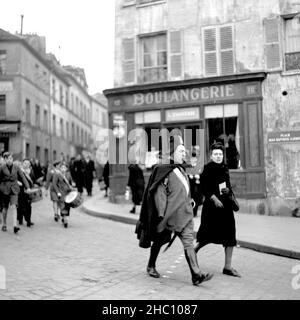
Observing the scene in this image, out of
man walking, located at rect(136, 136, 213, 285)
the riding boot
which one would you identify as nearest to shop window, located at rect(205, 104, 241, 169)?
man walking, located at rect(136, 136, 213, 285)

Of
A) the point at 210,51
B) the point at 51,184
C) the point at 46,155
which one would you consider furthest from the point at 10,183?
the point at 46,155

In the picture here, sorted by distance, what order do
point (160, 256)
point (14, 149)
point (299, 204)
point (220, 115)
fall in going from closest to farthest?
point (160, 256) < point (299, 204) < point (220, 115) < point (14, 149)

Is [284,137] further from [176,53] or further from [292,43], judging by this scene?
[176,53]

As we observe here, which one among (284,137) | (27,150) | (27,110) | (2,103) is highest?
(2,103)

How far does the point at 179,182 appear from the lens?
5.58 meters

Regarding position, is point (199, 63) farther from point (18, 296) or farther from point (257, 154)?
point (18, 296)

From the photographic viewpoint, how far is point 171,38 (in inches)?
598

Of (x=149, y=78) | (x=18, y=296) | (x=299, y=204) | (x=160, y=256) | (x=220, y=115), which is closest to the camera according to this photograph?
(x=18, y=296)

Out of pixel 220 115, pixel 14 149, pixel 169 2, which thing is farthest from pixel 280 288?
pixel 14 149

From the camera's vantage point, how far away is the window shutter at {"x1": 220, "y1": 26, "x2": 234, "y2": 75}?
14.4m

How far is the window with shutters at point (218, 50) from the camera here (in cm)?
1443

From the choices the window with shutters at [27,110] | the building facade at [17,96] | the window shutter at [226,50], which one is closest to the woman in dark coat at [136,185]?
the window shutter at [226,50]

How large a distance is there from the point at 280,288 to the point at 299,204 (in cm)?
839

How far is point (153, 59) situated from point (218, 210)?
35.1 ft
